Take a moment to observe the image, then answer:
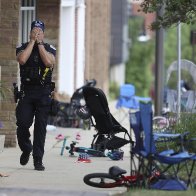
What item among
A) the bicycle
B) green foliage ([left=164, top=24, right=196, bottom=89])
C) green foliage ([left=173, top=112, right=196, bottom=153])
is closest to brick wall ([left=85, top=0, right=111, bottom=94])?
green foliage ([left=173, top=112, right=196, bottom=153])

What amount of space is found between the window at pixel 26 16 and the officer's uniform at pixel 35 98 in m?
7.81

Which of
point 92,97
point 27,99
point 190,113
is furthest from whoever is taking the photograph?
point 190,113

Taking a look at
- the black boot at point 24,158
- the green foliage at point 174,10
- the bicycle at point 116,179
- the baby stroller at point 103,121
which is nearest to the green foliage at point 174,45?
the green foliage at point 174,10

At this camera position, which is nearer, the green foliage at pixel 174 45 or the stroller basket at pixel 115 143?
the stroller basket at pixel 115 143

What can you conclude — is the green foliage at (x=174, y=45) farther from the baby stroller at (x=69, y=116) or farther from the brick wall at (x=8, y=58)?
the brick wall at (x=8, y=58)

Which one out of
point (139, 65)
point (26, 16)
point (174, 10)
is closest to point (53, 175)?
point (174, 10)

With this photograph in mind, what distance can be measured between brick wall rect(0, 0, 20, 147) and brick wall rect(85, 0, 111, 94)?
53.4 feet

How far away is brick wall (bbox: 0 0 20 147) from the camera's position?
16984mm

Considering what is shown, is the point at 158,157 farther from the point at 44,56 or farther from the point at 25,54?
the point at 25,54

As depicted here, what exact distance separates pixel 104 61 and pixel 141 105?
3517cm

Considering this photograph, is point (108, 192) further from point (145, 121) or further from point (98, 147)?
point (98, 147)

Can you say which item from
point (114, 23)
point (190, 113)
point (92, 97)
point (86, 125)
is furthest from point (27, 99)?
point (114, 23)

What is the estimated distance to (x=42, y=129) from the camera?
13.6 meters

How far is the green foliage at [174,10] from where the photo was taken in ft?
49.8
